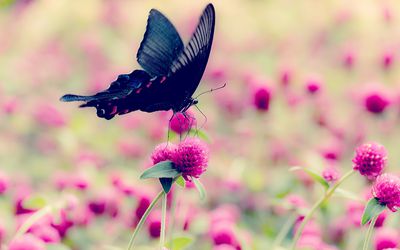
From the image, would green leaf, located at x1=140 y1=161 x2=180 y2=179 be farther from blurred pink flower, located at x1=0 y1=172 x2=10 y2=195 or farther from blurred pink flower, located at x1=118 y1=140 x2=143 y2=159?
blurred pink flower, located at x1=118 y1=140 x2=143 y2=159

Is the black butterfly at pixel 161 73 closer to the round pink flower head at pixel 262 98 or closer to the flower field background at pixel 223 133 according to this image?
the flower field background at pixel 223 133

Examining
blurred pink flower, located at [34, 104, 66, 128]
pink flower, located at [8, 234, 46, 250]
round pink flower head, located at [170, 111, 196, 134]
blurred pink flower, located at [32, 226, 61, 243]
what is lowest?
blurred pink flower, located at [32, 226, 61, 243]

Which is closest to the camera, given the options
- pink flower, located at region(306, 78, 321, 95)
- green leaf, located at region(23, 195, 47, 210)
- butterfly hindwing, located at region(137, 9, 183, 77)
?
butterfly hindwing, located at region(137, 9, 183, 77)

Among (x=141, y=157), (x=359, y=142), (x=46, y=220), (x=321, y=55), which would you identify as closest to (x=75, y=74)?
(x=141, y=157)

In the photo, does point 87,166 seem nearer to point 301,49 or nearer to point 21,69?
point 21,69

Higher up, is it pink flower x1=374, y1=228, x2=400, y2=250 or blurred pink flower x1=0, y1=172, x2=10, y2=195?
blurred pink flower x1=0, y1=172, x2=10, y2=195

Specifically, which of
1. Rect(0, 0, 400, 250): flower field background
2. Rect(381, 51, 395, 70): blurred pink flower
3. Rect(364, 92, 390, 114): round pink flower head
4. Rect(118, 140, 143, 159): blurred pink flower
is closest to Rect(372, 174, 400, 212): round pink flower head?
Rect(0, 0, 400, 250): flower field background

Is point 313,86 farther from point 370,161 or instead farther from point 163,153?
point 163,153
